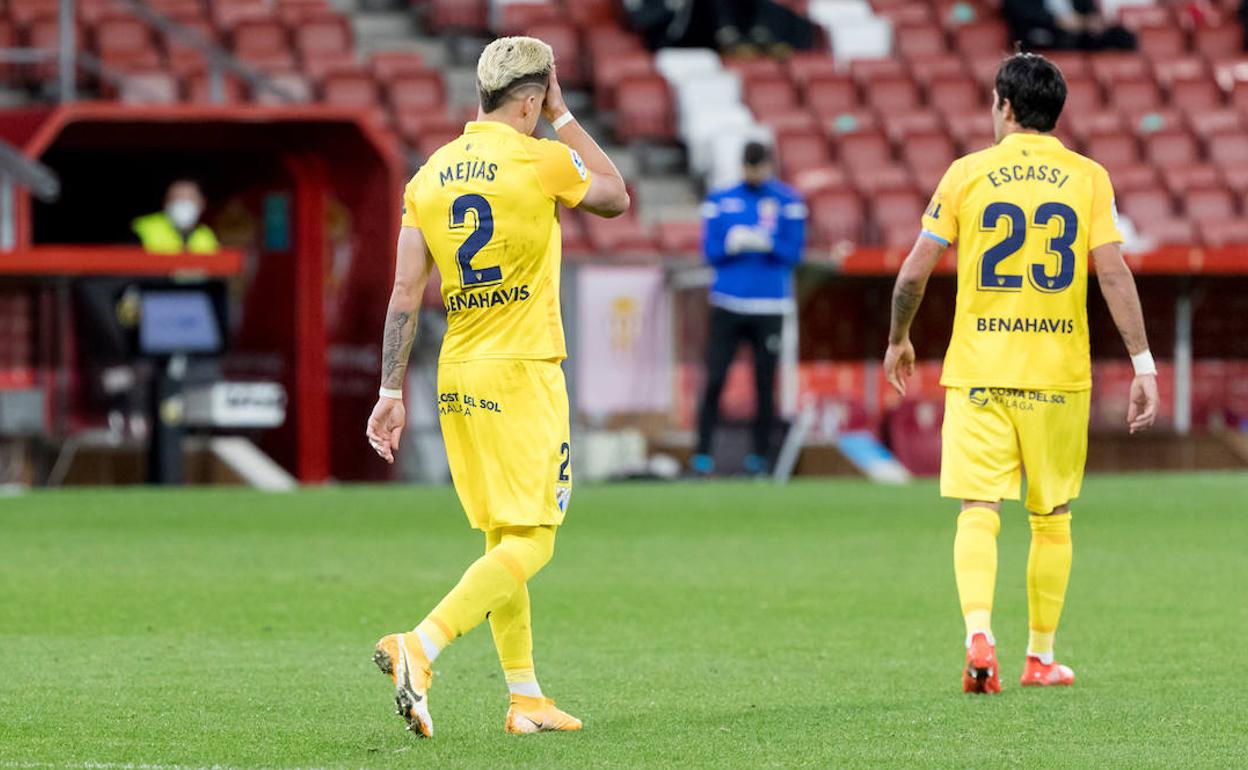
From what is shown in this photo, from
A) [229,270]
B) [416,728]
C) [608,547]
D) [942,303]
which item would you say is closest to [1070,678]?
[416,728]

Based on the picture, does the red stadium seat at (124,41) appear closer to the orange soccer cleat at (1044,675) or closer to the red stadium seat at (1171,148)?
the red stadium seat at (1171,148)

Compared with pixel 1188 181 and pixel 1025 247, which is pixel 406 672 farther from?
pixel 1188 181

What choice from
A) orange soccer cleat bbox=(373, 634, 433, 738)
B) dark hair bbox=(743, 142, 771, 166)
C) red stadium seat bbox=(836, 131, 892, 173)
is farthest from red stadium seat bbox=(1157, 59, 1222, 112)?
orange soccer cleat bbox=(373, 634, 433, 738)

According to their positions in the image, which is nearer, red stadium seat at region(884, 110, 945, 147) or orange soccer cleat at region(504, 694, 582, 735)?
orange soccer cleat at region(504, 694, 582, 735)

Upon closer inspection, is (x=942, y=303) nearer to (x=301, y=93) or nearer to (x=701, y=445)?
(x=701, y=445)

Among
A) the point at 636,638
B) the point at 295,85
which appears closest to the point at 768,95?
the point at 295,85

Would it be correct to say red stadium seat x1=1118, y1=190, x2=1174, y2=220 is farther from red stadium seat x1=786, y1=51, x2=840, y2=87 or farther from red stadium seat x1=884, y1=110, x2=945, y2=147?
red stadium seat x1=786, y1=51, x2=840, y2=87

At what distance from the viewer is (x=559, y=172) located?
6.15 metres

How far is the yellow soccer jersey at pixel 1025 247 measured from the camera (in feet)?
23.5

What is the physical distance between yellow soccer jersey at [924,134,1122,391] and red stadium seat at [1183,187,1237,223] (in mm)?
15596

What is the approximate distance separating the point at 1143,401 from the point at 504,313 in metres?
2.04

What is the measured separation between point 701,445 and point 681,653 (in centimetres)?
890

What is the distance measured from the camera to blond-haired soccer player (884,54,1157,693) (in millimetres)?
7164

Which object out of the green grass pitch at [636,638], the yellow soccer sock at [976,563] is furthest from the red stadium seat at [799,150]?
the yellow soccer sock at [976,563]
